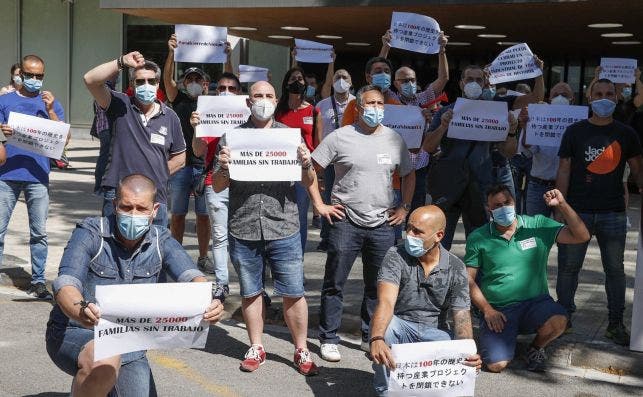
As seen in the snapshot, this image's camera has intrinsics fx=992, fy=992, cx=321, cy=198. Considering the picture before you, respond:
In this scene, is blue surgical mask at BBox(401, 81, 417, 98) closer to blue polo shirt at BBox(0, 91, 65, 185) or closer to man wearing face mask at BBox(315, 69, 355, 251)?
man wearing face mask at BBox(315, 69, 355, 251)

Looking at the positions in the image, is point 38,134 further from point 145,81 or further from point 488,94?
point 488,94

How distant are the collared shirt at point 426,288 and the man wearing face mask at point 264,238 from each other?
1.01 metres

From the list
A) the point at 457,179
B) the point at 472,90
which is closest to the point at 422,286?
the point at 457,179

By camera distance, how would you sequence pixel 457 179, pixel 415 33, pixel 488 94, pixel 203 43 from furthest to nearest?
pixel 203 43
pixel 415 33
pixel 488 94
pixel 457 179

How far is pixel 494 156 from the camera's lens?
8328 millimetres

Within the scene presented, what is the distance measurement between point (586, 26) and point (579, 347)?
11.0 metres

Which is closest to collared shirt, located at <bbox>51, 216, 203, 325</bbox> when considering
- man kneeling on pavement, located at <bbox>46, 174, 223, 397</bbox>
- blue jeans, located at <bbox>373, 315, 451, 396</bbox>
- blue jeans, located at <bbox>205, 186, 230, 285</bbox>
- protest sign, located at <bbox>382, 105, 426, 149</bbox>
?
man kneeling on pavement, located at <bbox>46, 174, 223, 397</bbox>

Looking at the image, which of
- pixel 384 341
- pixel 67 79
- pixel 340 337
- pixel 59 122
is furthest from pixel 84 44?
pixel 384 341

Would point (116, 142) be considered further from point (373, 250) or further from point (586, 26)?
point (586, 26)

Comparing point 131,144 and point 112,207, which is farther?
point 112,207

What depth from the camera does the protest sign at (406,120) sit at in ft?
26.3

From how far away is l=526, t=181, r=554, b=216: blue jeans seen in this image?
27.6ft

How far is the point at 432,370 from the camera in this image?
Answer: 17.1 ft

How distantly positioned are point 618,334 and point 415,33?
359cm
